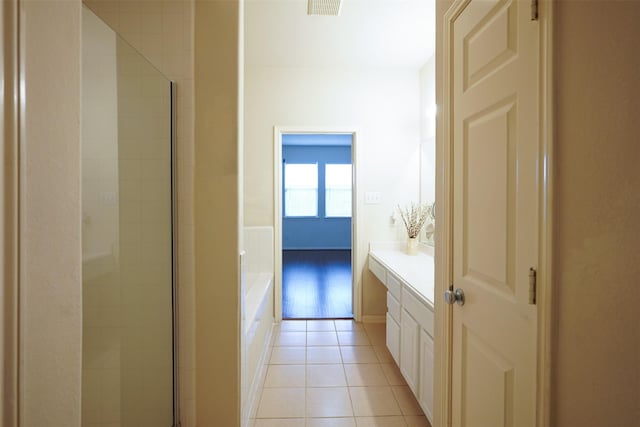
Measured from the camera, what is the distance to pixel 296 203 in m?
8.09

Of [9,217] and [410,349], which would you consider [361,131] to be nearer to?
[410,349]

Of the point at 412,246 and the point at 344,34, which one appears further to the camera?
the point at 412,246

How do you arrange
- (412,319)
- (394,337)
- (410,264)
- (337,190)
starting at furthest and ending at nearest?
(337,190), (410,264), (394,337), (412,319)

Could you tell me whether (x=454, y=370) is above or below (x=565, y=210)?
below

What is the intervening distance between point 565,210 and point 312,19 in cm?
239

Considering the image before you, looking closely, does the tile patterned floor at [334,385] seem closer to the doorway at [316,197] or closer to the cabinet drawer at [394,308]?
the cabinet drawer at [394,308]

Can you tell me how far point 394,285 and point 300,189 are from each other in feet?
19.2

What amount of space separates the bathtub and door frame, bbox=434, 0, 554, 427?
96 centimetres

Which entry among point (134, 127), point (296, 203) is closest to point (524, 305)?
point (134, 127)

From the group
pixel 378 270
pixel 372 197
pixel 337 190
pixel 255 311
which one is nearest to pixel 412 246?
pixel 378 270

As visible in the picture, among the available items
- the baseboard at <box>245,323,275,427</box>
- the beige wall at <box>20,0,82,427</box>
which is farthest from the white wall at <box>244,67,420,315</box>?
the beige wall at <box>20,0,82,427</box>

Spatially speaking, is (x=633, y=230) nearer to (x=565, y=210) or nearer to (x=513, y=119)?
(x=565, y=210)

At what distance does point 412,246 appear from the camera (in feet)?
10.5

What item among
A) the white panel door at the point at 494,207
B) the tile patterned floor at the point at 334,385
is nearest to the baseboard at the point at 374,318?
the tile patterned floor at the point at 334,385
